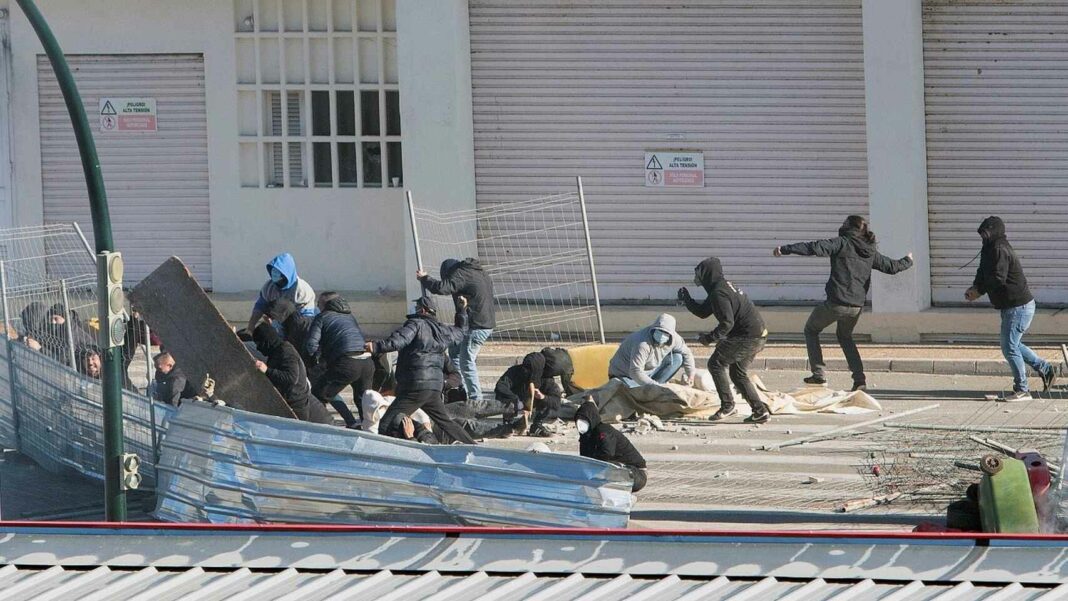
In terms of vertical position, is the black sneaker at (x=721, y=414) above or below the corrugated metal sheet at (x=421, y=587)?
below

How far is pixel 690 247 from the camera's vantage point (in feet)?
62.5

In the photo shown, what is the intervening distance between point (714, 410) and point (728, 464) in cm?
177

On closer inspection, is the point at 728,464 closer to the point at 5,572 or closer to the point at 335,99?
the point at 5,572

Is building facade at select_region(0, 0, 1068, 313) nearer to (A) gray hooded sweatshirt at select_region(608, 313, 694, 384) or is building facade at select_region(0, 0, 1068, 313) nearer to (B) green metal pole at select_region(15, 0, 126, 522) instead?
(A) gray hooded sweatshirt at select_region(608, 313, 694, 384)

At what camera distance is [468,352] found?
594 inches

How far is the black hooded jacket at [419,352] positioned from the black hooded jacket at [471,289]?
1744 mm

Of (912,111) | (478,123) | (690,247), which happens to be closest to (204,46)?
(478,123)

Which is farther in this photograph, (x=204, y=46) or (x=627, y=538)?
(x=204, y=46)

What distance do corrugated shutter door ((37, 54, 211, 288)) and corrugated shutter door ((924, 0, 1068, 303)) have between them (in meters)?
8.55

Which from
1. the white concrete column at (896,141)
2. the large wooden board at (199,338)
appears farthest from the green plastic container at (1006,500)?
the white concrete column at (896,141)

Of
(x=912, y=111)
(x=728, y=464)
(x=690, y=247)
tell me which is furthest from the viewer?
(x=690, y=247)

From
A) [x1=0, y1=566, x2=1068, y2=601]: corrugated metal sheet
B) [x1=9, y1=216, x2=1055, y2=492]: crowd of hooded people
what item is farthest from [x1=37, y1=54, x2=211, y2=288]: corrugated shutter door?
[x1=0, y1=566, x2=1068, y2=601]: corrugated metal sheet

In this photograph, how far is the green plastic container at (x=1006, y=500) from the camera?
8.74 metres

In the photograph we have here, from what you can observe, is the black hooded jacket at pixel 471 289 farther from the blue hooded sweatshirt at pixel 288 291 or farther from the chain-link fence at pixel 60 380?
the chain-link fence at pixel 60 380
